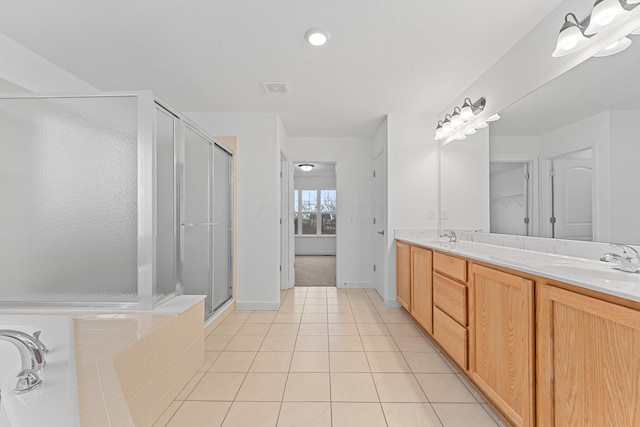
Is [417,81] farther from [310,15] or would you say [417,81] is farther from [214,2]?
[214,2]

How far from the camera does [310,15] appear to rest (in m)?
1.79

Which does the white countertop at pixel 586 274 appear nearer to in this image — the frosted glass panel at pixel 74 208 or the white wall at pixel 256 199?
the frosted glass panel at pixel 74 208

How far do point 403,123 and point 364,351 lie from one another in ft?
8.34

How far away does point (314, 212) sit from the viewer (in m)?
8.42

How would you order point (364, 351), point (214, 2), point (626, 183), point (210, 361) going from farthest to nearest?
point (364, 351) < point (210, 361) < point (214, 2) < point (626, 183)

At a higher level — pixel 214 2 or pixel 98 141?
pixel 214 2

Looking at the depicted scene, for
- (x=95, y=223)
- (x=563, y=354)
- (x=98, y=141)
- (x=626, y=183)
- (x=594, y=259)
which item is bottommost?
(x=563, y=354)

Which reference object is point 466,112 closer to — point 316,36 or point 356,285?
point 316,36

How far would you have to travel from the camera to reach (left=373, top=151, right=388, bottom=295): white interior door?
3.69 metres

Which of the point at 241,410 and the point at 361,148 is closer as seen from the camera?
the point at 241,410

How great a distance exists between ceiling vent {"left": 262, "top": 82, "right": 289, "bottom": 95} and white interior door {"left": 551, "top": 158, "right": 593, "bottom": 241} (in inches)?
86.4

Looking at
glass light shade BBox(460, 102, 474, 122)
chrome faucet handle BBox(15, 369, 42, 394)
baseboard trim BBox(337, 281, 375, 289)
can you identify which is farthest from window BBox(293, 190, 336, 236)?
chrome faucet handle BBox(15, 369, 42, 394)

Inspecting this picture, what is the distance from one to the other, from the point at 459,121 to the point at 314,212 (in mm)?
5863

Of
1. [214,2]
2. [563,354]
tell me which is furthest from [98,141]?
[563,354]
